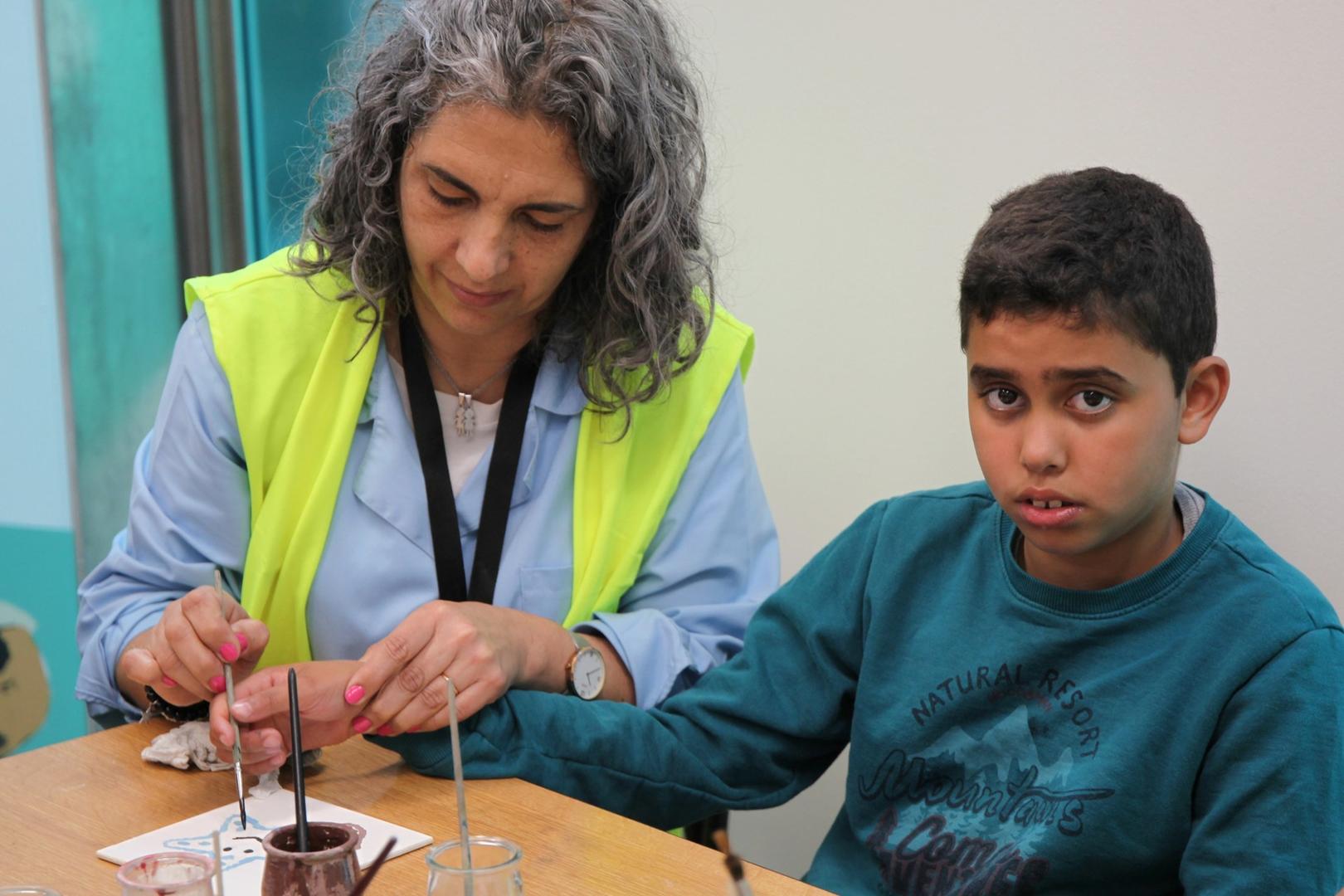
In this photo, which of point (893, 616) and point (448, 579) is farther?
point (448, 579)

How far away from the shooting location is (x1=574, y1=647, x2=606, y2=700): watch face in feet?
5.27

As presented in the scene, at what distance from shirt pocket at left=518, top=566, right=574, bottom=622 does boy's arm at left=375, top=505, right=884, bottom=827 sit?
27 centimetres

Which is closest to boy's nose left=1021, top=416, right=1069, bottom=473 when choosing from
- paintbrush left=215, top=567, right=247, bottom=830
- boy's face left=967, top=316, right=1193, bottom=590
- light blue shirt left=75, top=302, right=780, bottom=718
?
boy's face left=967, top=316, right=1193, bottom=590

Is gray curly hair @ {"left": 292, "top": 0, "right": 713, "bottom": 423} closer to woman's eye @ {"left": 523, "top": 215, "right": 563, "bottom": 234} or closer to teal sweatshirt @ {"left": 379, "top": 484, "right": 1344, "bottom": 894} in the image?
woman's eye @ {"left": 523, "top": 215, "right": 563, "bottom": 234}

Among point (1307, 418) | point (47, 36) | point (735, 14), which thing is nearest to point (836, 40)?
point (735, 14)

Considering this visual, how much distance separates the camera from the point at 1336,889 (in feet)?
4.03

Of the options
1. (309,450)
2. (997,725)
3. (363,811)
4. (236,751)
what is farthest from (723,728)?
(309,450)

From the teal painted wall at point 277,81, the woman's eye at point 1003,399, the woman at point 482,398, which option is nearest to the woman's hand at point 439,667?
the woman at point 482,398

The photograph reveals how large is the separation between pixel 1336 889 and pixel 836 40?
59.8 inches

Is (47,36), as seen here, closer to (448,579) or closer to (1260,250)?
(448,579)

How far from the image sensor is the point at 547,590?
1.81 meters

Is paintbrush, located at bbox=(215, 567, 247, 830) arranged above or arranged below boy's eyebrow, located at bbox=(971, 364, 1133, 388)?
below

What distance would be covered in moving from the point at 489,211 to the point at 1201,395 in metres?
0.81

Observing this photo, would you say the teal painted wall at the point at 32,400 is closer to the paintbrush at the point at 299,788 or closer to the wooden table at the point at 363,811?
the wooden table at the point at 363,811
